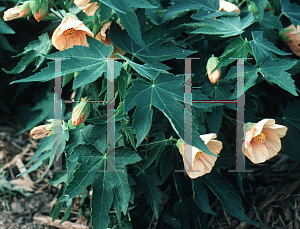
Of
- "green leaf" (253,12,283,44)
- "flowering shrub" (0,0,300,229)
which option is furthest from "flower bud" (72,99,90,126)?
"green leaf" (253,12,283,44)

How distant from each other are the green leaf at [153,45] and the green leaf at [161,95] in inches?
4.9

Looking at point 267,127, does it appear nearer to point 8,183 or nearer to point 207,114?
point 207,114

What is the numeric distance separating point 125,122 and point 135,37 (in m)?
0.22

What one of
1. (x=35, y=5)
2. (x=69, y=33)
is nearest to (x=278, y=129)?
(x=69, y=33)

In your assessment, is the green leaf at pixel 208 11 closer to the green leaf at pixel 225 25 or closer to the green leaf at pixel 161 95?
the green leaf at pixel 225 25

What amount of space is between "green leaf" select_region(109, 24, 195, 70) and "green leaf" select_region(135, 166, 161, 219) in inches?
12.1

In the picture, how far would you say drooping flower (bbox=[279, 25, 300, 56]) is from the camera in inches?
40.8

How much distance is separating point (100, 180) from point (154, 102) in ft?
0.79

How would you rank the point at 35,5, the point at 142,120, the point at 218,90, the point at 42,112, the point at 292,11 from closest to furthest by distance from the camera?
the point at 142,120 → the point at 35,5 → the point at 218,90 → the point at 292,11 → the point at 42,112

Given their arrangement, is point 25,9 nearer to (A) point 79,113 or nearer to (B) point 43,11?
(B) point 43,11

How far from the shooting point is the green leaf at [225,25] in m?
0.86

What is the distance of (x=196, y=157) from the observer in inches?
32.5

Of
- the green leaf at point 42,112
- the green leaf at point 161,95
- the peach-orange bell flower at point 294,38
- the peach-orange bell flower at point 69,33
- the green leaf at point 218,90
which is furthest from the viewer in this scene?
the green leaf at point 42,112

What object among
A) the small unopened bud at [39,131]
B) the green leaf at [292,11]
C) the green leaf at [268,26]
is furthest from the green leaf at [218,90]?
the small unopened bud at [39,131]
